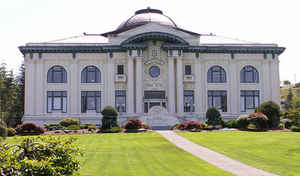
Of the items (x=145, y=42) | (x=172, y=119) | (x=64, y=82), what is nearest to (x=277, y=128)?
(x=172, y=119)

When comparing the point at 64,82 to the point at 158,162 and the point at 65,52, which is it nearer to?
the point at 65,52

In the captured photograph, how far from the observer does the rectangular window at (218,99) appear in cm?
5738

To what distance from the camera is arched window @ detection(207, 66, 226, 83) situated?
57938 millimetres

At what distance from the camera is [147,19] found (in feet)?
203

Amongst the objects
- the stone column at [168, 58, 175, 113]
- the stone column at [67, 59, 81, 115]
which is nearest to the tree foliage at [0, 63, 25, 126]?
the stone column at [67, 59, 81, 115]

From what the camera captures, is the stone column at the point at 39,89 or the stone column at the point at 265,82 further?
the stone column at the point at 265,82

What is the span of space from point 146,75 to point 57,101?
45.8ft

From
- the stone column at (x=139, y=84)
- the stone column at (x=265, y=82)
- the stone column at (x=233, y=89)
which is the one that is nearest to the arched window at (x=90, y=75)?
the stone column at (x=139, y=84)

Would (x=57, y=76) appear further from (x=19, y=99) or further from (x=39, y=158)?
(x=39, y=158)

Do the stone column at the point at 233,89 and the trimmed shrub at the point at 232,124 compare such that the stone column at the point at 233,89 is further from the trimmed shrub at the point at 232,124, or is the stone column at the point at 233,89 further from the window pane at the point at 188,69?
the trimmed shrub at the point at 232,124

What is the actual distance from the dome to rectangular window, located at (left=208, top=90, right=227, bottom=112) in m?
13.9

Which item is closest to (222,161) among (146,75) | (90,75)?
(146,75)

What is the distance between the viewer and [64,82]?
5603cm

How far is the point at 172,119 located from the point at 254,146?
24.7 meters
